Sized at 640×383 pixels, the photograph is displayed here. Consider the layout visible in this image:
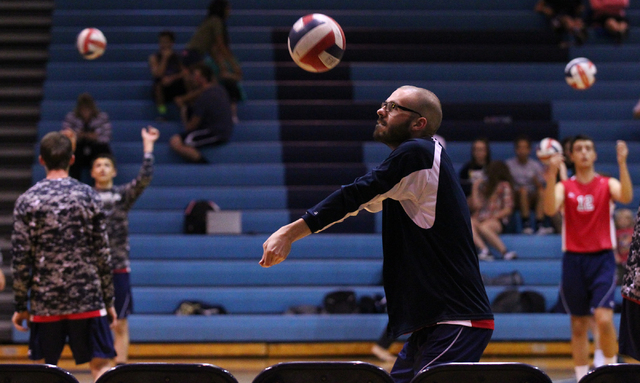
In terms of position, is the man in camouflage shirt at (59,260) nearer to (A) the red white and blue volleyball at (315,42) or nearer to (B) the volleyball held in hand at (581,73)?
(A) the red white and blue volleyball at (315,42)

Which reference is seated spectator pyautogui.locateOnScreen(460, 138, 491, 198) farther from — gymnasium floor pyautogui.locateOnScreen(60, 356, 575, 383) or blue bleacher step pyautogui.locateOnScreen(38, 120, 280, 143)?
blue bleacher step pyautogui.locateOnScreen(38, 120, 280, 143)

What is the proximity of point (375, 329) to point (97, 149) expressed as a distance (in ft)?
12.7

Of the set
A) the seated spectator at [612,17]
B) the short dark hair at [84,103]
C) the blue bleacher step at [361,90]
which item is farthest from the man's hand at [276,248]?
the seated spectator at [612,17]

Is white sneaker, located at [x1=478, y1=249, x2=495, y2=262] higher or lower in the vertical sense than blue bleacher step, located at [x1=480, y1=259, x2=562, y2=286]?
higher

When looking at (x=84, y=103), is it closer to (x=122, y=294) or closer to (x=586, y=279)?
(x=122, y=294)

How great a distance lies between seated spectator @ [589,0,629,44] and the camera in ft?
34.5

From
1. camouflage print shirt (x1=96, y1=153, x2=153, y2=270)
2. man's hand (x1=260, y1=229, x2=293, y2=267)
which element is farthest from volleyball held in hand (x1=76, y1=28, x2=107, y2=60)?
man's hand (x1=260, y1=229, x2=293, y2=267)

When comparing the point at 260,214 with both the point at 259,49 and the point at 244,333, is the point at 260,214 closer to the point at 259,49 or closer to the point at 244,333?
the point at 244,333

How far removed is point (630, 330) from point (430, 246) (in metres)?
1.17

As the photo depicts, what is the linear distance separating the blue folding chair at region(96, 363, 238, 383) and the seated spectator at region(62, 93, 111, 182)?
6.24 m

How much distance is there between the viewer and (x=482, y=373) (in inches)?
96.4

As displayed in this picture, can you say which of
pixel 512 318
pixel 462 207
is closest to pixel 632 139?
pixel 512 318

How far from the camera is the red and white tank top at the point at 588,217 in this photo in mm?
5645

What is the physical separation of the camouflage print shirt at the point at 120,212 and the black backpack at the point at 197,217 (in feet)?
7.33
